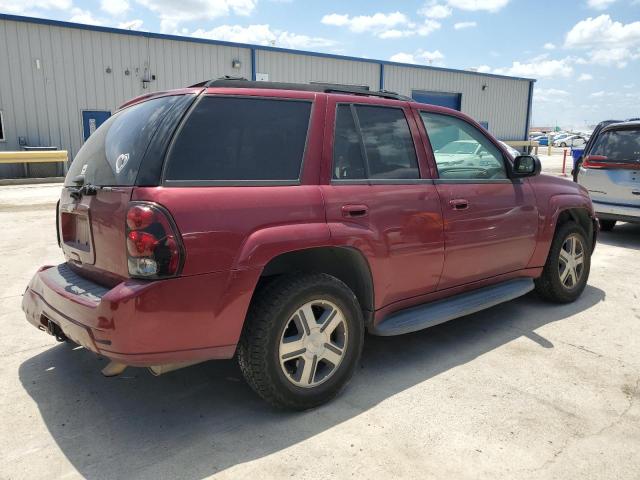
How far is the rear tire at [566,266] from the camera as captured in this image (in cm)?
475

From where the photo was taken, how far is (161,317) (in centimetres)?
246

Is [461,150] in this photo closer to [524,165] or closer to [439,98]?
[524,165]

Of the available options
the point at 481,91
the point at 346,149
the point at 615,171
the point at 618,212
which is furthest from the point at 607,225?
the point at 481,91

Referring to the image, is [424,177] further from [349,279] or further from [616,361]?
[616,361]

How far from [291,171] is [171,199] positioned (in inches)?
29.8

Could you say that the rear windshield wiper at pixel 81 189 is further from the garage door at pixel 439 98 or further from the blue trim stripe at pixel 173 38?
the garage door at pixel 439 98

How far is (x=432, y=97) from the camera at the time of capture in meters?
27.1

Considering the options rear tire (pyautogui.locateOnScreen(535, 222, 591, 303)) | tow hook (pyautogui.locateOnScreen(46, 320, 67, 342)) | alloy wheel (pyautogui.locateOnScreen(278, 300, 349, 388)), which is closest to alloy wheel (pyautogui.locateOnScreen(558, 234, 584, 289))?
rear tire (pyautogui.locateOnScreen(535, 222, 591, 303))

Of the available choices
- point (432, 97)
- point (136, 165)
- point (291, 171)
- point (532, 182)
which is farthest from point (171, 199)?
point (432, 97)

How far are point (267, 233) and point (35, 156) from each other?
1615 cm

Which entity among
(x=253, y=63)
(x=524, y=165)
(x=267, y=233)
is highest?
(x=253, y=63)

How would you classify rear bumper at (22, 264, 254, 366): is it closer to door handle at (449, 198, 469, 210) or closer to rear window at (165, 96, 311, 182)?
rear window at (165, 96, 311, 182)

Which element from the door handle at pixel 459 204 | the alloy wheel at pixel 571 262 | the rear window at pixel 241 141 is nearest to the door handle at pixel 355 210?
the rear window at pixel 241 141

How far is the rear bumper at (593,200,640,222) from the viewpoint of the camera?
24.7ft
